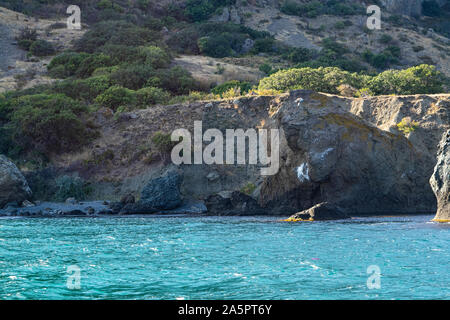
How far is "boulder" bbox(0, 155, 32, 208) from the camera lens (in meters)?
27.5

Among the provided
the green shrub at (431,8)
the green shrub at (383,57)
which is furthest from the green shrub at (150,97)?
the green shrub at (431,8)

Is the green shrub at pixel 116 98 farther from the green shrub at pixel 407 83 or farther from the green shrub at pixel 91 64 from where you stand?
the green shrub at pixel 407 83

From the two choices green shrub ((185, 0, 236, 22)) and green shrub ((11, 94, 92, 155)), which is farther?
green shrub ((185, 0, 236, 22))

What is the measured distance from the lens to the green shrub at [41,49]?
5466 centimetres

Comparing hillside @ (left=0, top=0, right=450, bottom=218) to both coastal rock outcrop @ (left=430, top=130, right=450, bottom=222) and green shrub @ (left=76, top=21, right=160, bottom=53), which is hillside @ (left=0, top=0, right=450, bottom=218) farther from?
coastal rock outcrop @ (left=430, top=130, right=450, bottom=222)

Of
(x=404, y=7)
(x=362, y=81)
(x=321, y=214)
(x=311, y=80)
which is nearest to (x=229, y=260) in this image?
(x=321, y=214)

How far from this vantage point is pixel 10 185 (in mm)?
27844

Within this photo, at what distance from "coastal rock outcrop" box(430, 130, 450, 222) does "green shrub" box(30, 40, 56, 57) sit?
44.4m

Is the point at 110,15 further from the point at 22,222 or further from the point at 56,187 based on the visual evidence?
the point at 22,222

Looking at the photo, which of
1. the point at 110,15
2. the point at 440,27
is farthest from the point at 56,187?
the point at 440,27

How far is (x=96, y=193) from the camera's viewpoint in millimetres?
30812

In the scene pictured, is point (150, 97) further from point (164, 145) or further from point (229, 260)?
point (229, 260)

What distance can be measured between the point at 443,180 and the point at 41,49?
148 feet

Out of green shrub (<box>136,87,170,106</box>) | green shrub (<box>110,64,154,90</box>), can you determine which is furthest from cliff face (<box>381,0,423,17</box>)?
green shrub (<box>136,87,170,106</box>)
